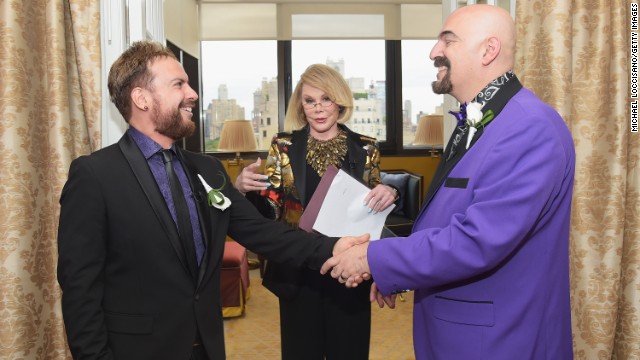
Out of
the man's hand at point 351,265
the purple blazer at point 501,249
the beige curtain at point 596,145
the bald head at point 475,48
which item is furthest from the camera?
the beige curtain at point 596,145

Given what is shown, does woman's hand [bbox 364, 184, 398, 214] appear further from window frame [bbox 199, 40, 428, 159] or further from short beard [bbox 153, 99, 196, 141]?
window frame [bbox 199, 40, 428, 159]

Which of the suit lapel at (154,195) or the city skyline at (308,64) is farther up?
the city skyline at (308,64)

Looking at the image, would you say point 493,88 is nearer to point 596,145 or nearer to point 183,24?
point 596,145

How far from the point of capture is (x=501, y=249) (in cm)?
159

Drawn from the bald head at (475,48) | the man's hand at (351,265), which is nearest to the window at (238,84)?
the man's hand at (351,265)

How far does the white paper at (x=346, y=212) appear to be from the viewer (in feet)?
7.67

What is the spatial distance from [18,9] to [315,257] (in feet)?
5.24

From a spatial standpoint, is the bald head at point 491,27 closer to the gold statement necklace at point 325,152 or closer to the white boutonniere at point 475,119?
the white boutonniere at point 475,119

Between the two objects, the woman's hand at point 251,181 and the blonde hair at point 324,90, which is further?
the blonde hair at point 324,90

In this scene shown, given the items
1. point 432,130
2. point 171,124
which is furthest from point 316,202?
point 432,130

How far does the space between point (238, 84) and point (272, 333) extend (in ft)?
14.9

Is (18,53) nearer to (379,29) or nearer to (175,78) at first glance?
(175,78)

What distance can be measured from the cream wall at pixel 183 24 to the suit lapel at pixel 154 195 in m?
4.36

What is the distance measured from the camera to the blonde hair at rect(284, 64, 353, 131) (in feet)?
8.91
